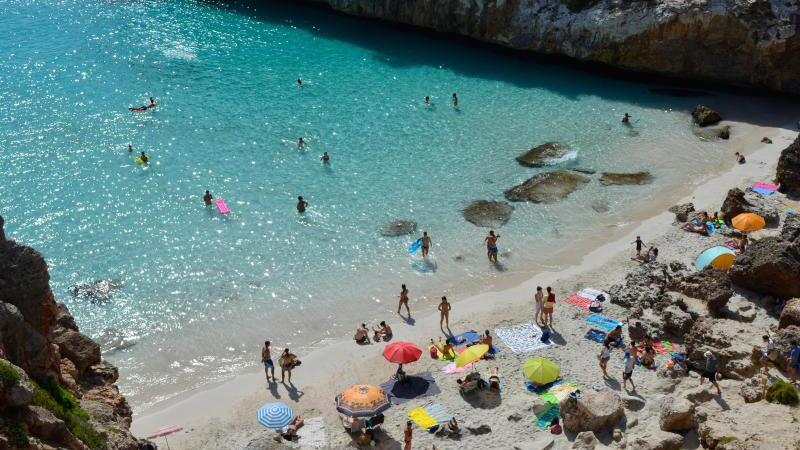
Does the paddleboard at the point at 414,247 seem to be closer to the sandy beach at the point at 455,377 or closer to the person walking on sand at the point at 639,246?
the sandy beach at the point at 455,377

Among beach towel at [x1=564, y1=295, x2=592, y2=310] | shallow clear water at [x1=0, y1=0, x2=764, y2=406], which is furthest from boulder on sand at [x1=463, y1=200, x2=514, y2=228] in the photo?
beach towel at [x1=564, y1=295, x2=592, y2=310]

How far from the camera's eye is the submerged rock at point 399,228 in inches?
1194

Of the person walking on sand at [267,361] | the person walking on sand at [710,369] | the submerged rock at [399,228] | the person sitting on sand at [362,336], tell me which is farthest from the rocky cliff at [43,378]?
the submerged rock at [399,228]

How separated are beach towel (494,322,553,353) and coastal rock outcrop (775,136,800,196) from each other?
15.1m

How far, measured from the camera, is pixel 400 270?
28.2 meters

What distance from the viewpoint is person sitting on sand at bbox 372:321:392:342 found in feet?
80.6

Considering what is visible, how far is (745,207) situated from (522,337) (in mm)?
12284

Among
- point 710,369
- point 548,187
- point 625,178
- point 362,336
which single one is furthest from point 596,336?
point 625,178

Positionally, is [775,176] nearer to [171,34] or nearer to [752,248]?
[752,248]

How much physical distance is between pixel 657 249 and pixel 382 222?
11152 millimetres

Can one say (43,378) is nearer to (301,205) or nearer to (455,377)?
(455,377)

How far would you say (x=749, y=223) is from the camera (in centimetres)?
2842

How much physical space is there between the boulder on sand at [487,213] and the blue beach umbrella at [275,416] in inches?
522

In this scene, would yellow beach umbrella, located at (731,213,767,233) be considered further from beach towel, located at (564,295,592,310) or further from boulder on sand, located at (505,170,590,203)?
beach towel, located at (564,295,592,310)
